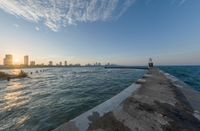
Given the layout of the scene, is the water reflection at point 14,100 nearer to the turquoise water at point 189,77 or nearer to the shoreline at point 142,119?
the shoreline at point 142,119

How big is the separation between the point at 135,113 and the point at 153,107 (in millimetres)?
1161

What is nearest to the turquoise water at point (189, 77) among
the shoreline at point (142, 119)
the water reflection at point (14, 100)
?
the shoreline at point (142, 119)

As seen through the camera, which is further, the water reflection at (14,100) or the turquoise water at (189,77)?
the turquoise water at (189,77)

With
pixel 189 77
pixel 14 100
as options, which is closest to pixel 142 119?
pixel 14 100

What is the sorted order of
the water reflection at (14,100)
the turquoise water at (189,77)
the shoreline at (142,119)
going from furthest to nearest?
1. the turquoise water at (189,77)
2. the water reflection at (14,100)
3. the shoreline at (142,119)

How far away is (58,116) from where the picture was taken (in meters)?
6.43

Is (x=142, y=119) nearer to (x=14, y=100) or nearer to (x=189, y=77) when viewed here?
(x=14, y=100)

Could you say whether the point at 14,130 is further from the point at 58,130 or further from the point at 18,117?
the point at 58,130

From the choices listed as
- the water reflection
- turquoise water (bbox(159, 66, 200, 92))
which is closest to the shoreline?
the water reflection

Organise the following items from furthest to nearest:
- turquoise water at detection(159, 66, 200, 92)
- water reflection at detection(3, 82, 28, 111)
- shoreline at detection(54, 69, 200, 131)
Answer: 1. turquoise water at detection(159, 66, 200, 92)
2. water reflection at detection(3, 82, 28, 111)
3. shoreline at detection(54, 69, 200, 131)

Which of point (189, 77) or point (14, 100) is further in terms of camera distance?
point (189, 77)

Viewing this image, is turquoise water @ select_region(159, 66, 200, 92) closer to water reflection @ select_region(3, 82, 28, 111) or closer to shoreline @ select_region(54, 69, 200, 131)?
shoreline @ select_region(54, 69, 200, 131)

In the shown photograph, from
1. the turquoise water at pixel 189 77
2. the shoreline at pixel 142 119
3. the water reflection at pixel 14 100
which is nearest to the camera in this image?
the shoreline at pixel 142 119

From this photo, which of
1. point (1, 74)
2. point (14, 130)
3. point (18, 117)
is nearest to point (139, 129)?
point (14, 130)
